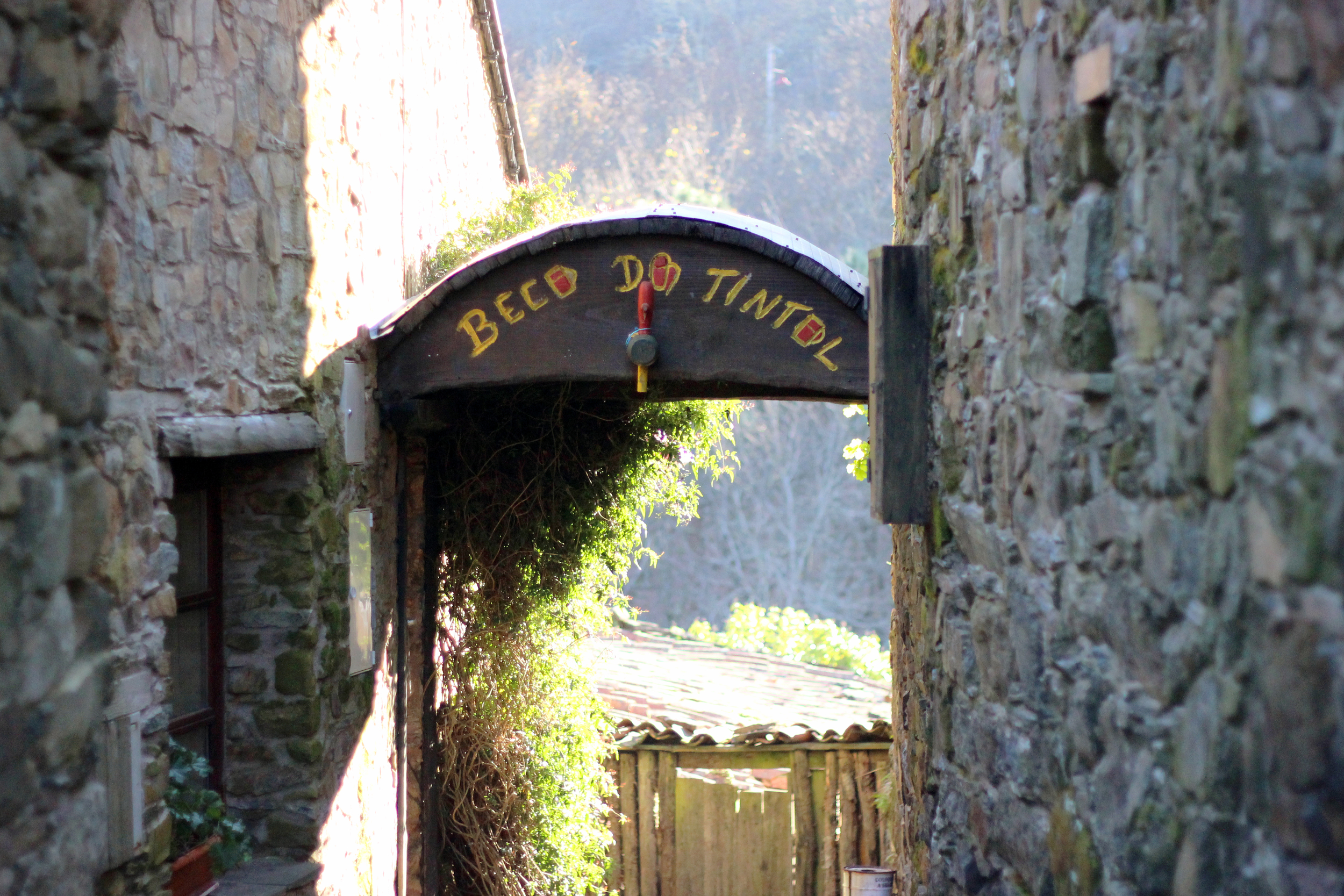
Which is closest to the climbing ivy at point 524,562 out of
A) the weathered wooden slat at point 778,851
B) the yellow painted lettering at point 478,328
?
the yellow painted lettering at point 478,328

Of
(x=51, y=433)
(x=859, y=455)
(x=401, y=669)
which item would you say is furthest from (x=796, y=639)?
(x=51, y=433)

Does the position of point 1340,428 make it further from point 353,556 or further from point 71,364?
point 353,556

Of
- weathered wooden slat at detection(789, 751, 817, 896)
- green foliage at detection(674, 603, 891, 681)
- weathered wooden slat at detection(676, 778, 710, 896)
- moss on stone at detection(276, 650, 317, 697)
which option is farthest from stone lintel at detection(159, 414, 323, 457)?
green foliage at detection(674, 603, 891, 681)

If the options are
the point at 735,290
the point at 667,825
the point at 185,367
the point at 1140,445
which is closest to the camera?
the point at 1140,445

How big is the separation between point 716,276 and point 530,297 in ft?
2.06

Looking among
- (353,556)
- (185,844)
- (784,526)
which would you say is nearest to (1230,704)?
(185,844)

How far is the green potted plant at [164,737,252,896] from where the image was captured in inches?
115

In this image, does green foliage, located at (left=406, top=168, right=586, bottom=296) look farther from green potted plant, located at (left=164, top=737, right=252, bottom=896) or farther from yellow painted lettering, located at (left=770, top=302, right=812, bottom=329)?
green potted plant, located at (left=164, top=737, right=252, bottom=896)

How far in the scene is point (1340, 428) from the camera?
3.51 ft

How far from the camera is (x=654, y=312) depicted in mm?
3738

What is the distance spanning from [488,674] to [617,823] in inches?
76.4

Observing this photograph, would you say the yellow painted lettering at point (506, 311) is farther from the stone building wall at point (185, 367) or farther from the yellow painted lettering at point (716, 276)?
the yellow painted lettering at point (716, 276)

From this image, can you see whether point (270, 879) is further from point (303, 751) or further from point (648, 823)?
point (648, 823)

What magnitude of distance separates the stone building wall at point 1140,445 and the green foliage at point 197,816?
6.28ft
